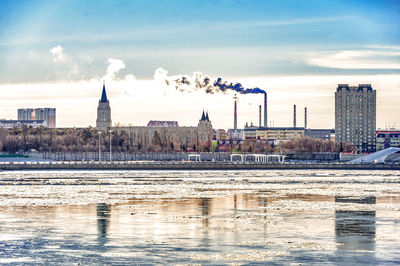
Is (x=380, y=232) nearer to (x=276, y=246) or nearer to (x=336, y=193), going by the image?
(x=276, y=246)

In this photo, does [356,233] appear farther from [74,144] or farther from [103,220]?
[74,144]

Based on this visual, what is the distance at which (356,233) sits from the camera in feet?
113

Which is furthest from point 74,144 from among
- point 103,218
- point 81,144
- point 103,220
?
point 103,220

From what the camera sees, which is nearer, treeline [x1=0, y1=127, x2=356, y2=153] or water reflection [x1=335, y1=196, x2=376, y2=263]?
water reflection [x1=335, y1=196, x2=376, y2=263]

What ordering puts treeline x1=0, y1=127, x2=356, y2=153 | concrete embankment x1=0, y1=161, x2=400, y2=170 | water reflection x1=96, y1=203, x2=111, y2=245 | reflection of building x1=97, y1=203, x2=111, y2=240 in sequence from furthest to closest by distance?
treeline x1=0, y1=127, x2=356, y2=153
concrete embankment x1=0, y1=161, x2=400, y2=170
reflection of building x1=97, y1=203, x2=111, y2=240
water reflection x1=96, y1=203, x2=111, y2=245

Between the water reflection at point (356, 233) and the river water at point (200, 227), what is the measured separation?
1.7 inches

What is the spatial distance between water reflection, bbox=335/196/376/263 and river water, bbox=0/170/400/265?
0.14 ft

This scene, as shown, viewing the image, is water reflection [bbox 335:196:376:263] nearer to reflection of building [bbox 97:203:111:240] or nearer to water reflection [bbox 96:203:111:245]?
water reflection [bbox 96:203:111:245]

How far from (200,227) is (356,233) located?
7332 mm

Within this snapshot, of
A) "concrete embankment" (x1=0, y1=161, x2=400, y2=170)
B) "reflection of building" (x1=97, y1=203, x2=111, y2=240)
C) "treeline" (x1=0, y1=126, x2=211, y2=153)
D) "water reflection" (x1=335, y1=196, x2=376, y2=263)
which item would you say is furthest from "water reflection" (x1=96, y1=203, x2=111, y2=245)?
"treeline" (x1=0, y1=126, x2=211, y2=153)

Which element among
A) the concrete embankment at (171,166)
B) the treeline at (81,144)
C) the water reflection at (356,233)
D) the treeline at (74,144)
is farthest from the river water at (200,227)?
the treeline at (81,144)

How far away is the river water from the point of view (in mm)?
28836

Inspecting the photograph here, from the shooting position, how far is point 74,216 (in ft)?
135

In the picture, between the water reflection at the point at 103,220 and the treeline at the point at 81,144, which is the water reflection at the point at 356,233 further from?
the treeline at the point at 81,144
